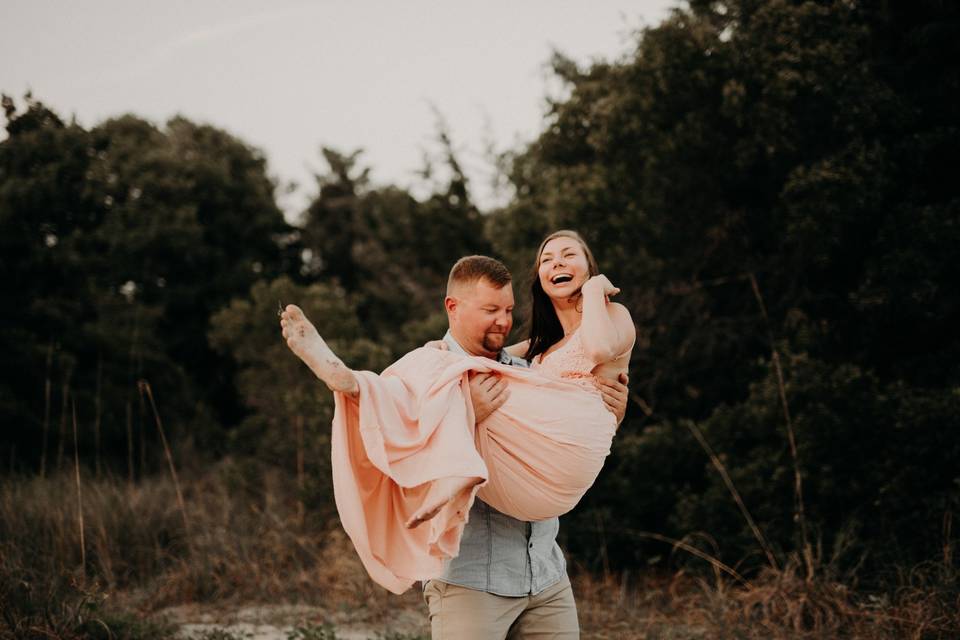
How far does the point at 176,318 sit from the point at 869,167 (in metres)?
13.5

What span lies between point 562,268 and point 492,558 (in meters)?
1.19

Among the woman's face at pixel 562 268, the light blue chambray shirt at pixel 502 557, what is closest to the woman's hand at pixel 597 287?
the woman's face at pixel 562 268

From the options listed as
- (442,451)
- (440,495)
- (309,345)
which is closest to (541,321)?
(442,451)

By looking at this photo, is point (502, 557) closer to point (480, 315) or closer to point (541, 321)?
point (480, 315)

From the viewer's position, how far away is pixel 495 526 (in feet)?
8.84

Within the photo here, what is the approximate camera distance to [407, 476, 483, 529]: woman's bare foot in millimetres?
2229

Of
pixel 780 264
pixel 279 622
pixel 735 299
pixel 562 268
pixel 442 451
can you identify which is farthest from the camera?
pixel 735 299

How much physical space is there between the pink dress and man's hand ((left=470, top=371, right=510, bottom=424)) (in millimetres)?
30

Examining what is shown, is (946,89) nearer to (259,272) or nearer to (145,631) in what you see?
(145,631)

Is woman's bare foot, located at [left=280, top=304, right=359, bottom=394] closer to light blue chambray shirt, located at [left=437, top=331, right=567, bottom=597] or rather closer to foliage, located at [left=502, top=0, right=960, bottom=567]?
light blue chambray shirt, located at [left=437, top=331, right=567, bottom=597]

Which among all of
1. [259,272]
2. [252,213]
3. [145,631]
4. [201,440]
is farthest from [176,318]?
[145,631]

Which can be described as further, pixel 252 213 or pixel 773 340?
pixel 252 213

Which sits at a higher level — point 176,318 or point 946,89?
point 946,89

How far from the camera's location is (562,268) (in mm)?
3178
